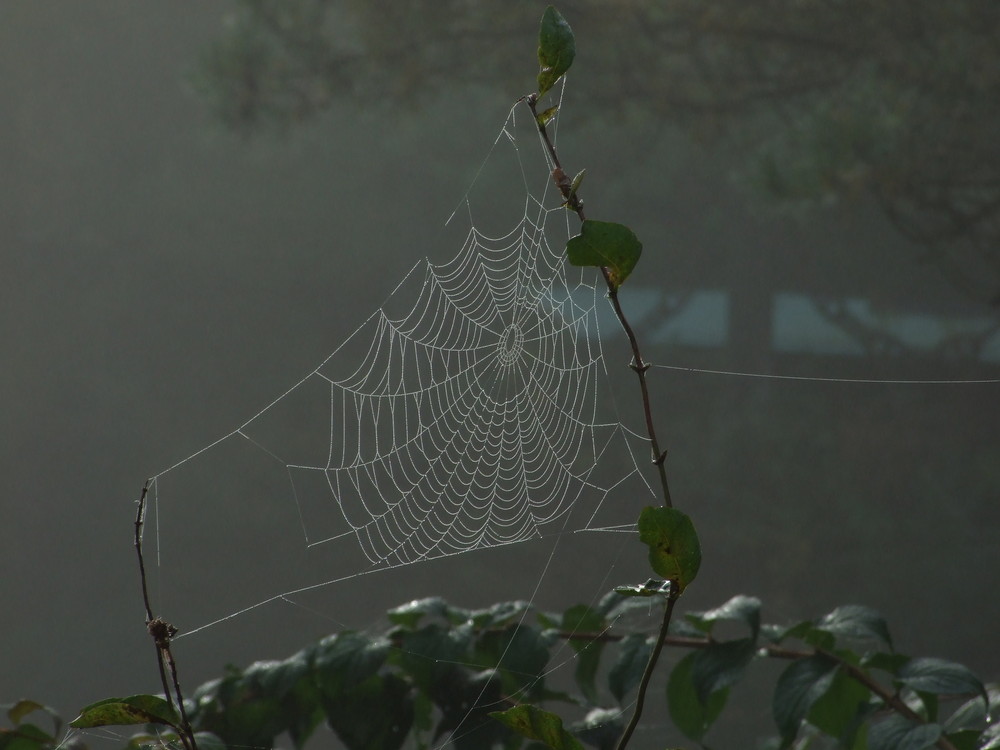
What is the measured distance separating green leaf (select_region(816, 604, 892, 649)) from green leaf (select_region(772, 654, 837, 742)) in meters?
0.02

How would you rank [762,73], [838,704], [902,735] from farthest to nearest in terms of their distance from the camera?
[762,73] → [838,704] → [902,735]

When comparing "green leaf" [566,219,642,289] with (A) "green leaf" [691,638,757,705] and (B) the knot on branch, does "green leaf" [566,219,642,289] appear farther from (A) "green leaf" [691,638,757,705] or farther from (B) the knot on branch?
(A) "green leaf" [691,638,757,705]

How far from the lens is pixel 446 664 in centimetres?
48

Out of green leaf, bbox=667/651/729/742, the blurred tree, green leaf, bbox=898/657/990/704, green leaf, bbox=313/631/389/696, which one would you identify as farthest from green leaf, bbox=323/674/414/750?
the blurred tree

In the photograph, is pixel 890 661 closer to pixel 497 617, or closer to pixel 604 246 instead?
pixel 497 617

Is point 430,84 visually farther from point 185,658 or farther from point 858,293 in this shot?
point 185,658

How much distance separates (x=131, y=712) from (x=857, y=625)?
342 millimetres

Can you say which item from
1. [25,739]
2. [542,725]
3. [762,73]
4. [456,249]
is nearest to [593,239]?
[542,725]

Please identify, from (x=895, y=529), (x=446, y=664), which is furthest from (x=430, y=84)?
(x=446, y=664)

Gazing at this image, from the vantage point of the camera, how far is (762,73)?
2.29 meters

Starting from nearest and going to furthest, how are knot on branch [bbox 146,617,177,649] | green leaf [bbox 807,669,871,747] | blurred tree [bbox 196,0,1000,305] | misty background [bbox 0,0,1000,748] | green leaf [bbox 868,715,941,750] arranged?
1. knot on branch [bbox 146,617,177,649]
2. green leaf [bbox 868,715,941,750]
3. green leaf [bbox 807,669,871,747]
4. blurred tree [bbox 196,0,1000,305]
5. misty background [bbox 0,0,1000,748]

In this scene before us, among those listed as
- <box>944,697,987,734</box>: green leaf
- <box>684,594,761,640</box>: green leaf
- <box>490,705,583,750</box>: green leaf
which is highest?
<box>490,705,583,750</box>: green leaf

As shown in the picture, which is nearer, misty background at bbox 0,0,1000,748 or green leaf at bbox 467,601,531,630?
green leaf at bbox 467,601,531,630

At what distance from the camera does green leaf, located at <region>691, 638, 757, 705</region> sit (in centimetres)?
45
